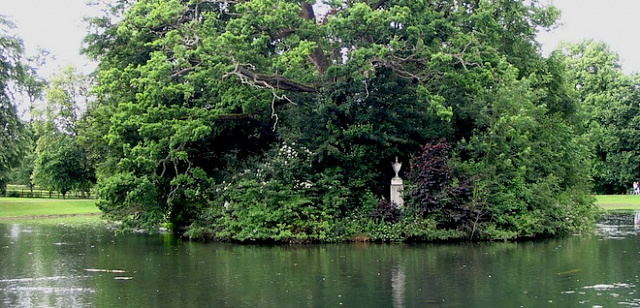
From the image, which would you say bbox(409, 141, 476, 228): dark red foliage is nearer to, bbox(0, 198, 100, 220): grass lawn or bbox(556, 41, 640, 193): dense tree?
bbox(0, 198, 100, 220): grass lawn

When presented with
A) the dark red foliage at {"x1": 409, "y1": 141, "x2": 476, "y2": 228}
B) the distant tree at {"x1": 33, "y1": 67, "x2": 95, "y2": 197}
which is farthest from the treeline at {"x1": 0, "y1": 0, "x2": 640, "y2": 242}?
the distant tree at {"x1": 33, "y1": 67, "x2": 95, "y2": 197}

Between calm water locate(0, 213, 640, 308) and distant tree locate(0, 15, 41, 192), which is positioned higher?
distant tree locate(0, 15, 41, 192)

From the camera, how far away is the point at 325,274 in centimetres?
→ 1527

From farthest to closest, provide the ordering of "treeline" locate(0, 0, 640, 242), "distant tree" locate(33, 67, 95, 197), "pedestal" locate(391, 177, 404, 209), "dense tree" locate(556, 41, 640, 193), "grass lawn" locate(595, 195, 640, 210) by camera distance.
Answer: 1. "dense tree" locate(556, 41, 640, 193)
2. "distant tree" locate(33, 67, 95, 197)
3. "grass lawn" locate(595, 195, 640, 210)
4. "pedestal" locate(391, 177, 404, 209)
5. "treeline" locate(0, 0, 640, 242)

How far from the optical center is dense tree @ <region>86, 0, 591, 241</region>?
22.8 meters

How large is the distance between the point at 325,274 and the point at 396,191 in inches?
346

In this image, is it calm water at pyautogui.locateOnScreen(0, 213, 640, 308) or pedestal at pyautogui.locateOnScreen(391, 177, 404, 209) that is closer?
calm water at pyautogui.locateOnScreen(0, 213, 640, 308)

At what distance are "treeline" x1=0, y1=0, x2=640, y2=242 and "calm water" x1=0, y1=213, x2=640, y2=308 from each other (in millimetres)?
1461

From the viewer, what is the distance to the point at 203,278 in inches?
587

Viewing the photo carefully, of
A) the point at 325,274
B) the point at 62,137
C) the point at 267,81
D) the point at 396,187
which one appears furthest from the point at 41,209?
the point at 325,274

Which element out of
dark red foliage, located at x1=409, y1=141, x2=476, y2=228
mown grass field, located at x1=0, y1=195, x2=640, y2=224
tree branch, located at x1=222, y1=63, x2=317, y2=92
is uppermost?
tree branch, located at x1=222, y1=63, x2=317, y2=92

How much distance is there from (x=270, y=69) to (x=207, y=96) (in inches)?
118

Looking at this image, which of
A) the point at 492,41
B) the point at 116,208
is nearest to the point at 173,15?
the point at 116,208

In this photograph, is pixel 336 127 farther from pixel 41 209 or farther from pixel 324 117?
pixel 41 209
